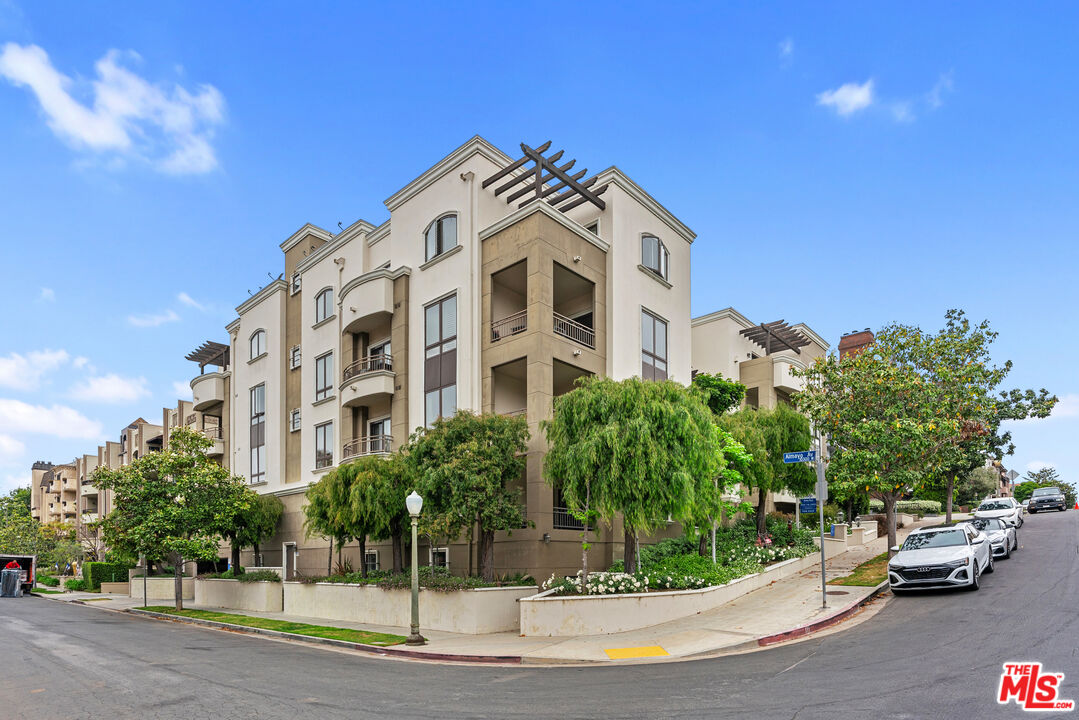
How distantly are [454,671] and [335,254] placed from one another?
83.4ft

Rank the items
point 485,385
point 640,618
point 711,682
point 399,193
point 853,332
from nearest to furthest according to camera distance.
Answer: point 711,682
point 640,618
point 485,385
point 399,193
point 853,332

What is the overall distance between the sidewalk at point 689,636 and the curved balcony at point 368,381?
9.90 m

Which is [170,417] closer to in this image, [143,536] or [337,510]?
[143,536]

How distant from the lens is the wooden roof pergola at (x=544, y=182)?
1053 inches

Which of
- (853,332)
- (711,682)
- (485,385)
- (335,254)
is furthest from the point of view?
(853,332)

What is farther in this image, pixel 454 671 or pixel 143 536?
pixel 143 536

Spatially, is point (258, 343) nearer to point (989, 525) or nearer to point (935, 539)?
point (935, 539)

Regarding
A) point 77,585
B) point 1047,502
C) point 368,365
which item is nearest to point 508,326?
point 368,365

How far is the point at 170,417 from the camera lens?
212 ft

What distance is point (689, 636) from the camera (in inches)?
656

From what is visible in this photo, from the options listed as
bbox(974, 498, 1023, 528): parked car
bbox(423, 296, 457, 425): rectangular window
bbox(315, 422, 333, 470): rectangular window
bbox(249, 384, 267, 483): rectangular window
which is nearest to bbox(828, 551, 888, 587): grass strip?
bbox(974, 498, 1023, 528): parked car

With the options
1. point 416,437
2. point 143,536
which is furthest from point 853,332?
point 143,536

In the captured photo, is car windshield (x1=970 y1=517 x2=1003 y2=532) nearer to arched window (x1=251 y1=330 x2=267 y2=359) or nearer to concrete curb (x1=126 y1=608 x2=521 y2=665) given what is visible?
concrete curb (x1=126 y1=608 x2=521 y2=665)

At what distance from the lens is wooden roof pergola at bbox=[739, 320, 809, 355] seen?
41.9 metres
